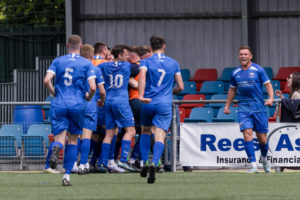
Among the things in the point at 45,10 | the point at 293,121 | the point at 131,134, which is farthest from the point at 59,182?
the point at 45,10

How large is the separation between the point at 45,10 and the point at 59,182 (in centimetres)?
1626

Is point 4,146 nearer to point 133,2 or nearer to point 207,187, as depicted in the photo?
point 207,187

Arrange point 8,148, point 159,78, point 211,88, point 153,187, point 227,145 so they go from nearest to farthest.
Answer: point 153,187, point 159,78, point 227,145, point 8,148, point 211,88

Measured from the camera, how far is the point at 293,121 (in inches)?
549

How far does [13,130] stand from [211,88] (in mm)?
7922

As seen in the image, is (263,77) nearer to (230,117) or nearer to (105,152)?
(105,152)

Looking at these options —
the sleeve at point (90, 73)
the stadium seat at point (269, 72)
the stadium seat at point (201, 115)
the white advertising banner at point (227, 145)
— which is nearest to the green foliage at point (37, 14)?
the stadium seat at point (269, 72)

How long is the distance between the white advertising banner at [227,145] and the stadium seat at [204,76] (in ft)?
28.2

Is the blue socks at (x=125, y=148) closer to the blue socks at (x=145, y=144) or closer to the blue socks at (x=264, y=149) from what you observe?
the blue socks at (x=145, y=144)

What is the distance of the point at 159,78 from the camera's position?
11.1 metres

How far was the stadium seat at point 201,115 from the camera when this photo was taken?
16984 mm

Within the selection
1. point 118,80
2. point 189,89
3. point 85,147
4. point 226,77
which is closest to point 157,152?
point 85,147

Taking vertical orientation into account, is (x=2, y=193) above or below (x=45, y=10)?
below

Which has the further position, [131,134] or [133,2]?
[133,2]
